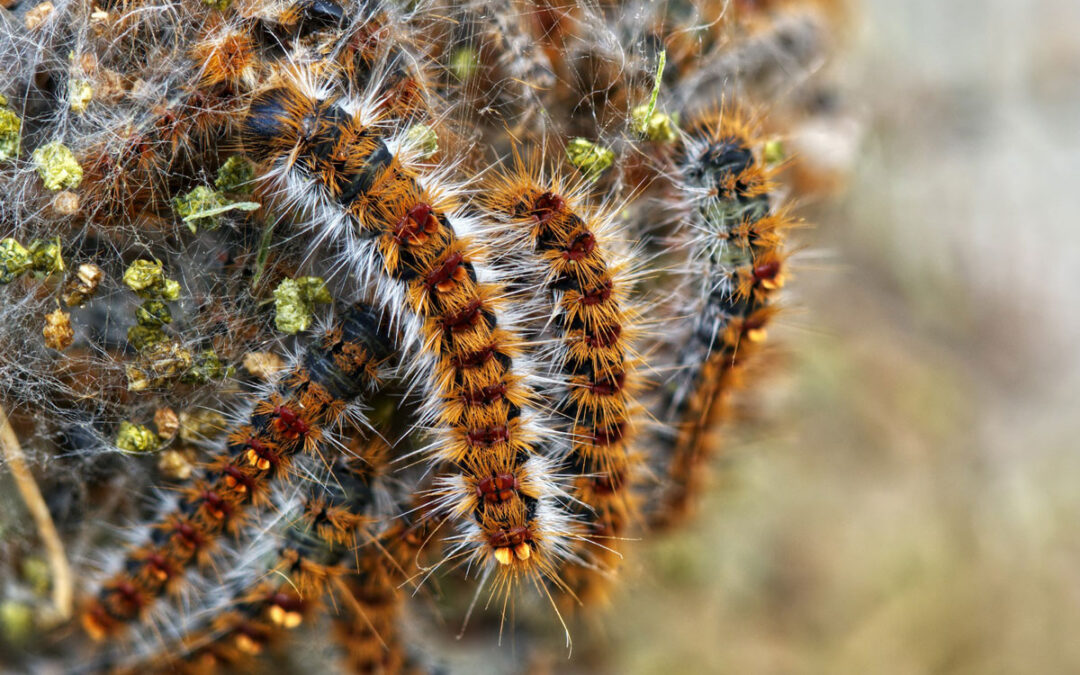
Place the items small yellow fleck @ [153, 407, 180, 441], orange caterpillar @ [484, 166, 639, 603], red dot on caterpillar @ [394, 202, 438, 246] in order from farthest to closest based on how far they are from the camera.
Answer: small yellow fleck @ [153, 407, 180, 441], orange caterpillar @ [484, 166, 639, 603], red dot on caterpillar @ [394, 202, 438, 246]

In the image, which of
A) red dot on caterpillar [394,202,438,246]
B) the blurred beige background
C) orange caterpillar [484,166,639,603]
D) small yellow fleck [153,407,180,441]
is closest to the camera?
red dot on caterpillar [394,202,438,246]

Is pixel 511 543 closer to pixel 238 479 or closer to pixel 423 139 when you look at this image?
pixel 238 479

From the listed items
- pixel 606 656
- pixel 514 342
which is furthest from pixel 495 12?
pixel 606 656

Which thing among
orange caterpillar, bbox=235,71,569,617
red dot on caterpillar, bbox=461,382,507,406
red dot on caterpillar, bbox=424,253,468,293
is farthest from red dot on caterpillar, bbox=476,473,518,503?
red dot on caterpillar, bbox=424,253,468,293

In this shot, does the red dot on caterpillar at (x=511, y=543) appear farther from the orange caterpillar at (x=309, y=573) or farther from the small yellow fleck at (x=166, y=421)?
the small yellow fleck at (x=166, y=421)

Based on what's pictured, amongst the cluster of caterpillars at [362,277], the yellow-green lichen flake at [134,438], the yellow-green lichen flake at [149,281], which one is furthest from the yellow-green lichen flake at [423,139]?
the yellow-green lichen flake at [134,438]

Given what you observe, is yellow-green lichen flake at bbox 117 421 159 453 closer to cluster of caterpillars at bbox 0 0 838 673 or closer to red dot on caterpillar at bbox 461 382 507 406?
cluster of caterpillars at bbox 0 0 838 673

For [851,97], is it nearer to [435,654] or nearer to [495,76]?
[495,76]

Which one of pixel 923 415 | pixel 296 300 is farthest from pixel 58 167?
pixel 923 415
